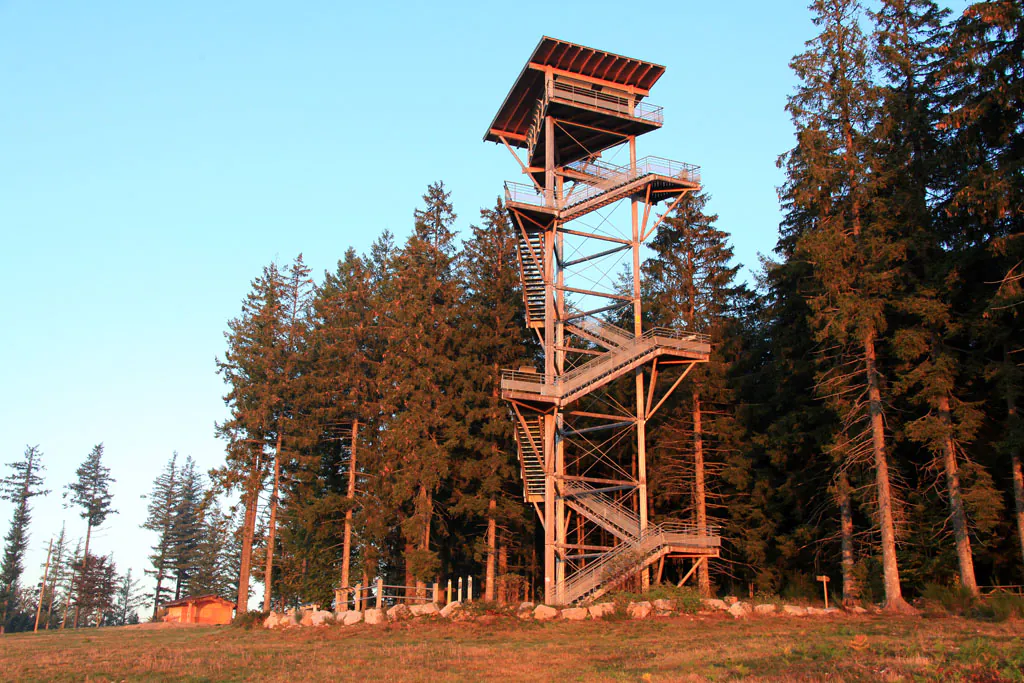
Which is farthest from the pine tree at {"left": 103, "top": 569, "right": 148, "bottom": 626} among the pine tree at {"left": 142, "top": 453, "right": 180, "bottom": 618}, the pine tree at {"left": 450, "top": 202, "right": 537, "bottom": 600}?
the pine tree at {"left": 450, "top": 202, "right": 537, "bottom": 600}

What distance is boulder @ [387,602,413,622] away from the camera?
1095 inches

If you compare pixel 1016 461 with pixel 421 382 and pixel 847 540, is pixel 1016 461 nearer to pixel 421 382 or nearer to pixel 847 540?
pixel 847 540

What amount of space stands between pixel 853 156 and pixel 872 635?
16634 mm

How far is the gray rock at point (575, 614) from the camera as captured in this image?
24.9m

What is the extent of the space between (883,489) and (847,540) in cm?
424

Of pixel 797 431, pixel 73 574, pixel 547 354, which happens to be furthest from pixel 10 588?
pixel 797 431

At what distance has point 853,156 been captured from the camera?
28.4m

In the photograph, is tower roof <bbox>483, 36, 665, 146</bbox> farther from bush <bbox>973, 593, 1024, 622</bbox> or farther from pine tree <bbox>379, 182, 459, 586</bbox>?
bush <bbox>973, 593, 1024, 622</bbox>

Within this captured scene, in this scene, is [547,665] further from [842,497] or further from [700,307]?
[700,307]

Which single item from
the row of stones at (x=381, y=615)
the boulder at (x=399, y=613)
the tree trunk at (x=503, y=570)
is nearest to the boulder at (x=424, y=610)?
the row of stones at (x=381, y=615)

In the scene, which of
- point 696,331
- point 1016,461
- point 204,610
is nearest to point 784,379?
point 696,331

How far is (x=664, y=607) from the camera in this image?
25547 mm

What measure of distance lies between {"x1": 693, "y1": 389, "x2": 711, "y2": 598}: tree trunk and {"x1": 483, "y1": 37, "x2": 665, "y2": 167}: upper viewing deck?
11.4m

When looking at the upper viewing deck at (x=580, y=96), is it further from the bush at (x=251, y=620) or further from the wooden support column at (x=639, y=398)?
the bush at (x=251, y=620)
